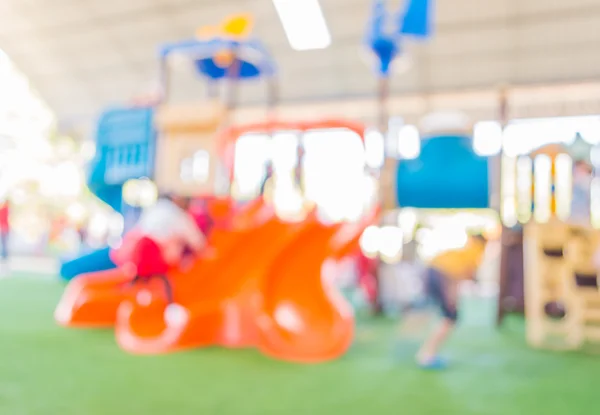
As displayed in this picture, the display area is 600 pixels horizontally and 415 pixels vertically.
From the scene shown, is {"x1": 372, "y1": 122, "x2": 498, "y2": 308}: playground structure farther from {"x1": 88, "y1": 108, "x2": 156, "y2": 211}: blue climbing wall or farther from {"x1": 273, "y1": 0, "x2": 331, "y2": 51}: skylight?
{"x1": 273, "y1": 0, "x2": 331, "y2": 51}: skylight

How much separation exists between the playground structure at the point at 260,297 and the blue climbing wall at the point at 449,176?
0.39m

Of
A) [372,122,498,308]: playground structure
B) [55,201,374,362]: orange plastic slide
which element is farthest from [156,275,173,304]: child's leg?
[372,122,498,308]: playground structure

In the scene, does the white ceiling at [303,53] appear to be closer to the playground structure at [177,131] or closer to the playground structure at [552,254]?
the playground structure at [177,131]

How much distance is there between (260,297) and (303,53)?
655cm

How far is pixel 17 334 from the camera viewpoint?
3217mm

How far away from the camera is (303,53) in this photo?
880 centimetres

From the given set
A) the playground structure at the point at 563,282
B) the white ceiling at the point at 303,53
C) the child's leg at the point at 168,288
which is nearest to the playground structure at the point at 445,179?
the playground structure at the point at 563,282

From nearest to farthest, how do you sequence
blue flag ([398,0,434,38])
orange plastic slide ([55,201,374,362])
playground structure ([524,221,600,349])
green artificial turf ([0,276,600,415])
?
green artificial turf ([0,276,600,415]) < orange plastic slide ([55,201,374,362]) < blue flag ([398,0,434,38]) < playground structure ([524,221,600,349])

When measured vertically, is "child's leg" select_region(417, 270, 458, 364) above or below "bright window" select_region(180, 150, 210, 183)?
below

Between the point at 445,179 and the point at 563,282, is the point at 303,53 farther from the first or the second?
the point at 445,179

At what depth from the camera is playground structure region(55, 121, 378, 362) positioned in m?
3.03

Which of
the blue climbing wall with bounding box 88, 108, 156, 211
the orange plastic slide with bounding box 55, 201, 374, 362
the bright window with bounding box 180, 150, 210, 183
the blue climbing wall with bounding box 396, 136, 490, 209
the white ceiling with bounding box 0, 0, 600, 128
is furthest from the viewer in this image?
the white ceiling with bounding box 0, 0, 600, 128

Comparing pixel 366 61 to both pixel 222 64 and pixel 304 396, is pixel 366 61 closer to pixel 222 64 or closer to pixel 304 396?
pixel 222 64

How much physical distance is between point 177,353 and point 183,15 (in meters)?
7.16
